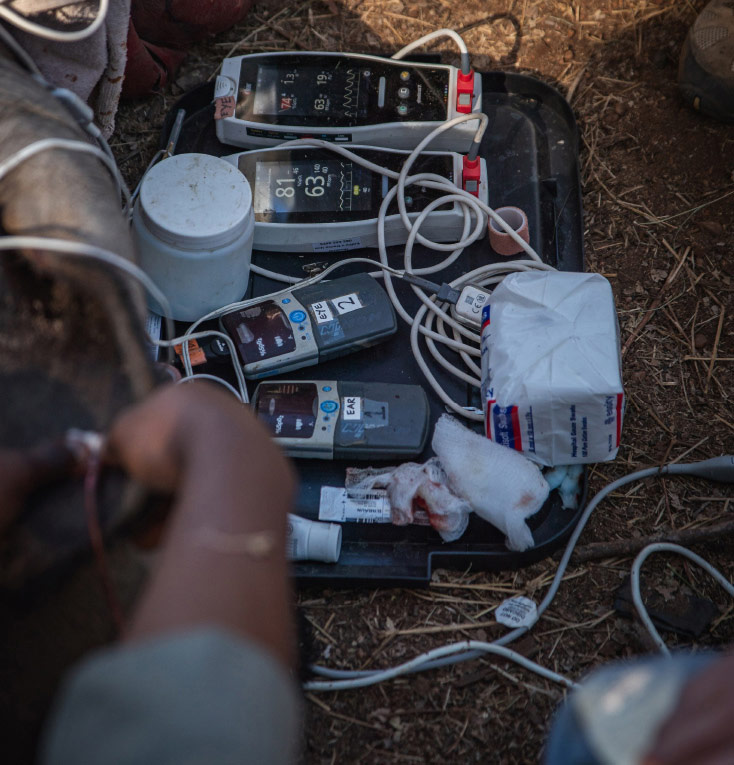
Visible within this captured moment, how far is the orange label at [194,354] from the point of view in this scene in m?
1.31

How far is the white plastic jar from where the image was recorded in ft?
4.08

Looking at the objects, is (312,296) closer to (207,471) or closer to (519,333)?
(519,333)

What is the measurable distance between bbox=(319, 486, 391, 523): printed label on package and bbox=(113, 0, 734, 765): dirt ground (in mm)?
122

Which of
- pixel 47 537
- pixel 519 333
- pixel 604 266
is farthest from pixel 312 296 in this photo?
pixel 47 537

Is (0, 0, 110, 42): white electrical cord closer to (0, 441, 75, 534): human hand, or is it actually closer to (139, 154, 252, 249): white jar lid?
(139, 154, 252, 249): white jar lid

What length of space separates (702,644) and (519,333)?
57 centimetres

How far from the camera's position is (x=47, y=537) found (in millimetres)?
707

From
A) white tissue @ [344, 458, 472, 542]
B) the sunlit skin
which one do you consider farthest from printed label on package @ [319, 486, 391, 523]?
the sunlit skin

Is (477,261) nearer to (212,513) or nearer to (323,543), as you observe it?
(323,543)

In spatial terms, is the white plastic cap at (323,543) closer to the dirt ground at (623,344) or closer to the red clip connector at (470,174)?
the dirt ground at (623,344)

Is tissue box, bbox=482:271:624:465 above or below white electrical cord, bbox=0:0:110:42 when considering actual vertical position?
below

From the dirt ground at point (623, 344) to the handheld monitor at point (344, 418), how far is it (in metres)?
0.23

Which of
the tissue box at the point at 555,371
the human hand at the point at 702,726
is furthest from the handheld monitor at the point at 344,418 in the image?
the human hand at the point at 702,726

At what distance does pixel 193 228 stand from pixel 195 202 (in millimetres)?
60
